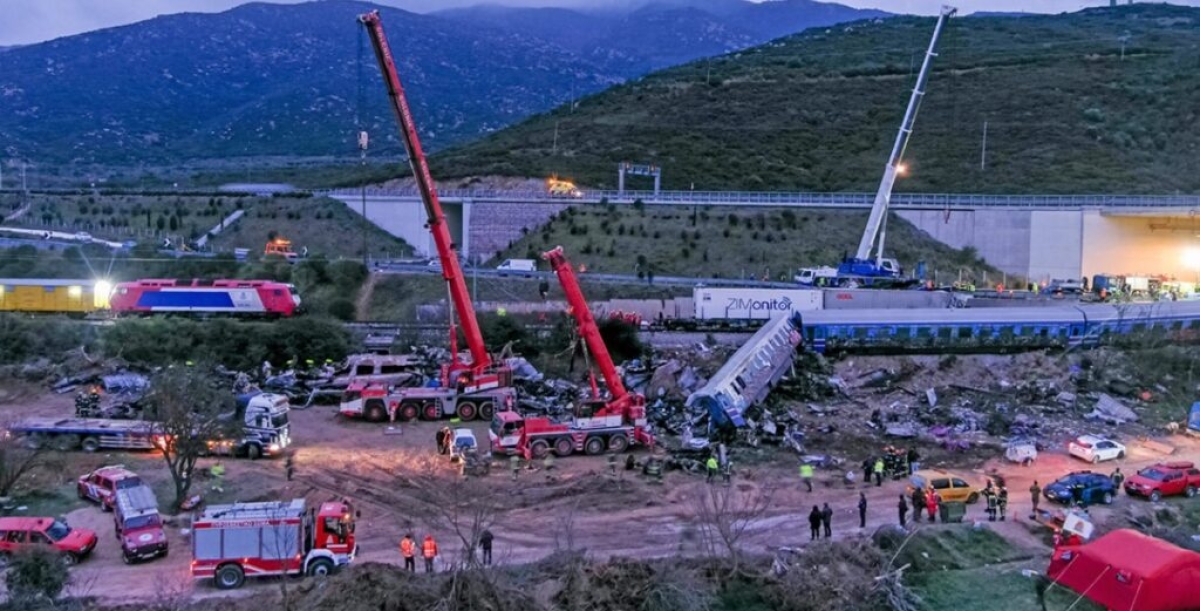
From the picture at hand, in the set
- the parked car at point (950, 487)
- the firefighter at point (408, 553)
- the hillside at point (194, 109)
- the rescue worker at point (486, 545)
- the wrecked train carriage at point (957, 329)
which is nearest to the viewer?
the firefighter at point (408, 553)

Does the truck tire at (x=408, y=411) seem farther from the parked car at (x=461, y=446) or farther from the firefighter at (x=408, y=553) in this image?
the firefighter at (x=408, y=553)

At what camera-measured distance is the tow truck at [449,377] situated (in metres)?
28.2

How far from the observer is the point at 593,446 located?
2495 cm

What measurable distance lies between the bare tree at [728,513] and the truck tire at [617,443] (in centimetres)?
386

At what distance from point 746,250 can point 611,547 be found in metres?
34.2

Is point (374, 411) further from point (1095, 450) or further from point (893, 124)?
point (893, 124)

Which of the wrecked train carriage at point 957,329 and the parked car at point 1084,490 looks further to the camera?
the wrecked train carriage at point 957,329

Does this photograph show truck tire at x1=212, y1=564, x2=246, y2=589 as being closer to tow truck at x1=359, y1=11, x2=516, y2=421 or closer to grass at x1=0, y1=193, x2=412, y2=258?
tow truck at x1=359, y1=11, x2=516, y2=421

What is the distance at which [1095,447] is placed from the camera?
80.4 ft

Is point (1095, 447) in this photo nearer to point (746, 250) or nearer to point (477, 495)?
point (477, 495)

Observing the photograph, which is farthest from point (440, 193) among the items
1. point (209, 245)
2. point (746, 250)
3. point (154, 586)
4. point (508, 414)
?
point (154, 586)

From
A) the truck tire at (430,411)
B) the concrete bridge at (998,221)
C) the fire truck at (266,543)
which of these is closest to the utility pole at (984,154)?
the concrete bridge at (998,221)

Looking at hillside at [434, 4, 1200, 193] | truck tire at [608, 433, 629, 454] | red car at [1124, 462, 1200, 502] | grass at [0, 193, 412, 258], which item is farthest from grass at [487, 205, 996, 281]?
red car at [1124, 462, 1200, 502]

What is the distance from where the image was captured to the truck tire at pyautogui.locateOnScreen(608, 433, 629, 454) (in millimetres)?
25109
